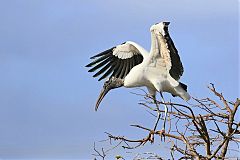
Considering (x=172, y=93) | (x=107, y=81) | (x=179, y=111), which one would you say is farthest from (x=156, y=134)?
(x=107, y=81)

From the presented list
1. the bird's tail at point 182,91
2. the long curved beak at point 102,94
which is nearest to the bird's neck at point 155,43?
the bird's tail at point 182,91

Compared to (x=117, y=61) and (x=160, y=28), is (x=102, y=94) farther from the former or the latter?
(x=160, y=28)

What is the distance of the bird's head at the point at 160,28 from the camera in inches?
203

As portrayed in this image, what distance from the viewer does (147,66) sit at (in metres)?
5.74

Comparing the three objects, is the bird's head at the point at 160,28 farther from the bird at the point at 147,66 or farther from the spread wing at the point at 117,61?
the spread wing at the point at 117,61

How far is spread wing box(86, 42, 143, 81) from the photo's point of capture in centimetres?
645

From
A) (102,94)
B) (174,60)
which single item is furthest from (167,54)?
(102,94)

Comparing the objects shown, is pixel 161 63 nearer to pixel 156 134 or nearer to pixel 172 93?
pixel 172 93

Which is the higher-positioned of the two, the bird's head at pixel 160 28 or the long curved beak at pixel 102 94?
the long curved beak at pixel 102 94

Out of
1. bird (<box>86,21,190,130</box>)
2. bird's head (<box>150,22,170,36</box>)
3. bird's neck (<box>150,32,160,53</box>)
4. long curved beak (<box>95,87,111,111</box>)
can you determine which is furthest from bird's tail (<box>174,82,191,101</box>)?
long curved beak (<box>95,87,111,111</box>)

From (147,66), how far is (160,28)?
641mm

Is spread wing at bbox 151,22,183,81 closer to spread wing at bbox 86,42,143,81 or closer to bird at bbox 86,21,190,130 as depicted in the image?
bird at bbox 86,21,190,130

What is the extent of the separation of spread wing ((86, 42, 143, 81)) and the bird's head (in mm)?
1127

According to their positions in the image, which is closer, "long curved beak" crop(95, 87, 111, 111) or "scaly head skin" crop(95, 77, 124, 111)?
"scaly head skin" crop(95, 77, 124, 111)
